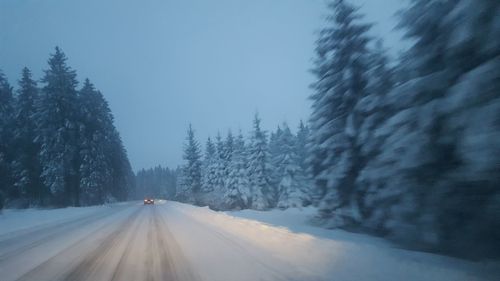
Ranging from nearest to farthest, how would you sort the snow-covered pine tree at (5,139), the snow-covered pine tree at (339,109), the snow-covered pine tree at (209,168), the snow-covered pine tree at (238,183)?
the snow-covered pine tree at (339,109), the snow-covered pine tree at (5,139), the snow-covered pine tree at (238,183), the snow-covered pine tree at (209,168)

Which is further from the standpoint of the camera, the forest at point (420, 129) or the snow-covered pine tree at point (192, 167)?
the snow-covered pine tree at point (192, 167)

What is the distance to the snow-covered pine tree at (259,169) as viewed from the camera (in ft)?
150

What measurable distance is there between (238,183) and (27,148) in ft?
80.1

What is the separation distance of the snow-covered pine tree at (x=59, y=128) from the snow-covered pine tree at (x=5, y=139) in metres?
2.87

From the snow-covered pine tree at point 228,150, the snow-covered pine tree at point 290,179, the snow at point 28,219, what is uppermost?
the snow-covered pine tree at point 228,150

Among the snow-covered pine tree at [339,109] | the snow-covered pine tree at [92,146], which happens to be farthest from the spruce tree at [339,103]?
Answer: the snow-covered pine tree at [92,146]

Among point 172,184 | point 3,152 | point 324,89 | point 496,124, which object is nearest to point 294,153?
point 324,89

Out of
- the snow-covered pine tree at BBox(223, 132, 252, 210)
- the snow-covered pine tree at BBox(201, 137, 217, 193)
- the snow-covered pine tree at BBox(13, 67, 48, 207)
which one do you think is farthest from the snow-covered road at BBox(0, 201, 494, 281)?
the snow-covered pine tree at BBox(201, 137, 217, 193)

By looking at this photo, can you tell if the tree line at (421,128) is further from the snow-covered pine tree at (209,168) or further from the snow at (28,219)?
the snow-covered pine tree at (209,168)

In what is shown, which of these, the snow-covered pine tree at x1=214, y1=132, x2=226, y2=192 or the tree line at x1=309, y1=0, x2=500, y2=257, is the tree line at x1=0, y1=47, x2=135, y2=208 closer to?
the snow-covered pine tree at x1=214, y1=132, x2=226, y2=192

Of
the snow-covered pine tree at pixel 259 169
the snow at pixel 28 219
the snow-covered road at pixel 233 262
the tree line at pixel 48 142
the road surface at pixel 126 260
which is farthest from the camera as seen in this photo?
the snow-covered pine tree at pixel 259 169

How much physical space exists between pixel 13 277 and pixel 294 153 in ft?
118

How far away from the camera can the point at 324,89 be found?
18.2 metres

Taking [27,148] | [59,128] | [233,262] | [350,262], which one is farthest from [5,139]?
[350,262]
